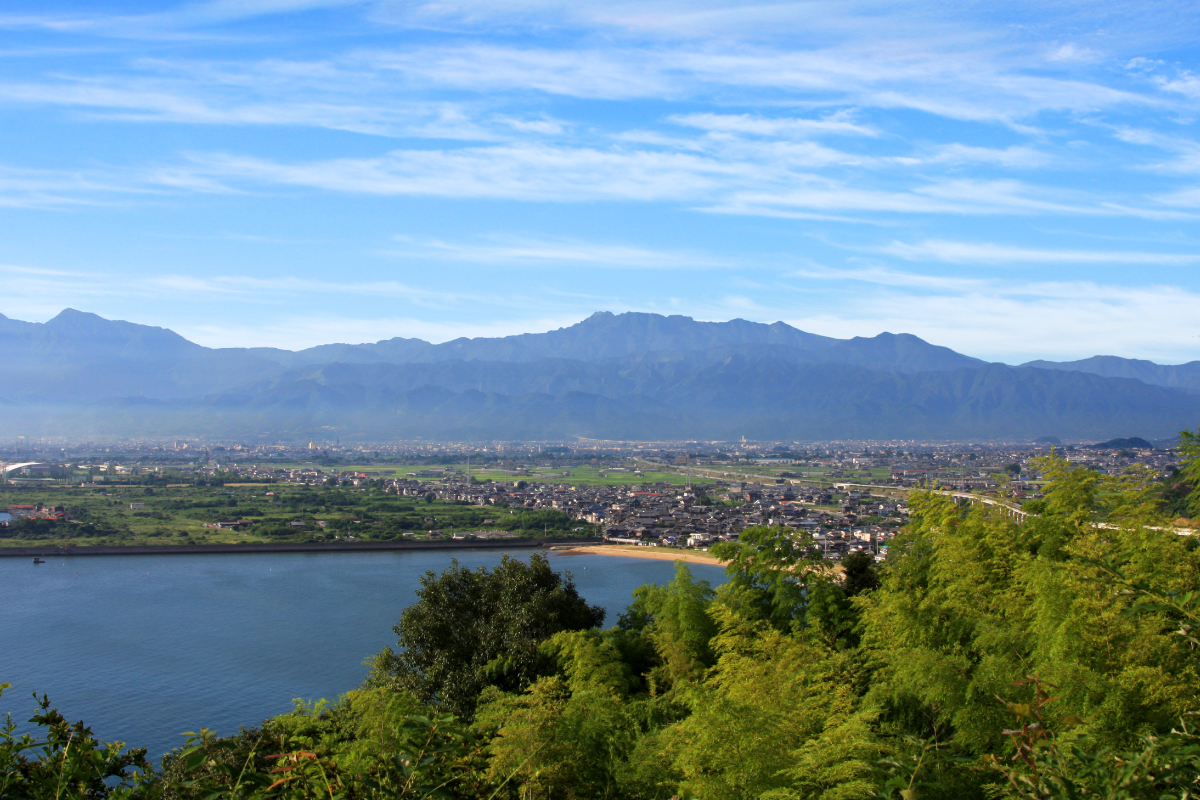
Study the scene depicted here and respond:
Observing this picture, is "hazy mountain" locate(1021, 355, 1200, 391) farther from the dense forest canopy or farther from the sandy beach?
the dense forest canopy

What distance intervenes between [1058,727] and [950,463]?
2268 inches

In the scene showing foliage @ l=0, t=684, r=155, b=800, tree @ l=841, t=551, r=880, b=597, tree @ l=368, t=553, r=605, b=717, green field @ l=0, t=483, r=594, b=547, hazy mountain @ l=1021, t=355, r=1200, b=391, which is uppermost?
hazy mountain @ l=1021, t=355, r=1200, b=391

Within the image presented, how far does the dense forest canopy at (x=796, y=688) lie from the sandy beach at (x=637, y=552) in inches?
582

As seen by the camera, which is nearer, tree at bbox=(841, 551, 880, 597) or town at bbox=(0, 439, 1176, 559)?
tree at bbox=(841, 551, 880, 597)

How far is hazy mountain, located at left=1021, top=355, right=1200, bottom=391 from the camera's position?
495 ft

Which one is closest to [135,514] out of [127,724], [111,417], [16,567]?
[16,567]

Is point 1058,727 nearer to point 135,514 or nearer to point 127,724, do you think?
point 127,724

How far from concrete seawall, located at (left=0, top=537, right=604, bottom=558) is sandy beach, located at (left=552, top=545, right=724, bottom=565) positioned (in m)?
1.28

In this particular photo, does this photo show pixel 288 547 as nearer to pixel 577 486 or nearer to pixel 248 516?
pixel 248 516

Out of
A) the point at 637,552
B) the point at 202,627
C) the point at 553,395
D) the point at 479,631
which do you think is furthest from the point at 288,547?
the point at 553,395

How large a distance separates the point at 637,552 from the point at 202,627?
45.2ft

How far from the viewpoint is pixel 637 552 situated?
91.2ft

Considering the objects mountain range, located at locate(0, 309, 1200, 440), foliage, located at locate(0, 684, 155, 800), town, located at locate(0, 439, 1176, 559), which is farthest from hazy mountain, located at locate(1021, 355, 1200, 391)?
foliage, located at locate(0, 684, 155, 800)

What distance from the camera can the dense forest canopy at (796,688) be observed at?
2.17 m
